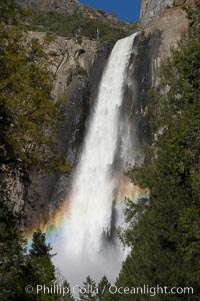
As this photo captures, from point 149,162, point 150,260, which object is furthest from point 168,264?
point 149,162

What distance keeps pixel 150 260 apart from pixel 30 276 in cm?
412

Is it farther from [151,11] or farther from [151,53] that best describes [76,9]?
[151,53]

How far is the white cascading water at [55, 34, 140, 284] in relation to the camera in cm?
3806

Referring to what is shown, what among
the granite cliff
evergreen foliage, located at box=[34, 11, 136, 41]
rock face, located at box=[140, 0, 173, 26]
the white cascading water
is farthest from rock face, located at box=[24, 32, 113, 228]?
rock face, located at box=[140, 0, 173, 26]

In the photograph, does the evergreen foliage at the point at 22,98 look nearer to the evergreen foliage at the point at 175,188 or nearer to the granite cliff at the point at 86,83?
the evergreen foliage at the point at 175,188

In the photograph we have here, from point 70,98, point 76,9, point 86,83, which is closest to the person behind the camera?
point 70,98

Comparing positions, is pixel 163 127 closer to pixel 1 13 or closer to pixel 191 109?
pixel 191 109

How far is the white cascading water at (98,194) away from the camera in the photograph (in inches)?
1499

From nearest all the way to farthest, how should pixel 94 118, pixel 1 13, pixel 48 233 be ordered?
pixel 1 13, pixel 48 233, pixel 94 118

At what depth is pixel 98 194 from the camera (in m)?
41.9

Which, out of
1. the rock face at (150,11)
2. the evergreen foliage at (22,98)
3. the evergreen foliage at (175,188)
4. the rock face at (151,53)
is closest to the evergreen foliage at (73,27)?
the rock face at (150,11)

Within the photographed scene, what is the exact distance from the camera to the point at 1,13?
11680 millimetres

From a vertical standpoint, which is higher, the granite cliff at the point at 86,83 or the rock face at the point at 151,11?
the rock face at the point at 151,11

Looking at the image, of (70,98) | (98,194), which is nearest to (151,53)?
(70,98)
